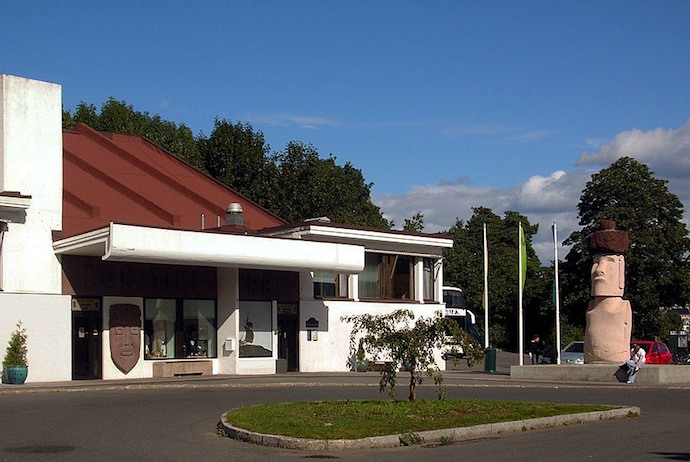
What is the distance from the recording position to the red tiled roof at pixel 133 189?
38312mm

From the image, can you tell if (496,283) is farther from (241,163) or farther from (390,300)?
(390,300)

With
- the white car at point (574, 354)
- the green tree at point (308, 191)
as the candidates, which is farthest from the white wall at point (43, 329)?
the green tree at point (308, 191)

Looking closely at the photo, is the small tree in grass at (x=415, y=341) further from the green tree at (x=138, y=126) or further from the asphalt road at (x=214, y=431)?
the green tree at (x=138, y=126)

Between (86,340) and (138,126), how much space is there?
47905 millimetres

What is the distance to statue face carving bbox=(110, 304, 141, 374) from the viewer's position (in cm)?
3681

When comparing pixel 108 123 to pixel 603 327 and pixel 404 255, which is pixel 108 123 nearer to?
pixel 404 255

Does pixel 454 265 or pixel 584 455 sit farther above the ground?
pixel 454 265

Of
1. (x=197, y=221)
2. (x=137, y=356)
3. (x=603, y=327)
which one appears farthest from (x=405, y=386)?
(x=197, y=221)

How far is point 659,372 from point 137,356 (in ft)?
61.8

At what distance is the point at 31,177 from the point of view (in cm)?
3544

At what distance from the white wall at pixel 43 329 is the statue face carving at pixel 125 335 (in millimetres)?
1798

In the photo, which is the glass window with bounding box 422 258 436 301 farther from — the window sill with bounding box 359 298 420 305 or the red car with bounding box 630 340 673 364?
the red car with bounding box 630 340 673 364

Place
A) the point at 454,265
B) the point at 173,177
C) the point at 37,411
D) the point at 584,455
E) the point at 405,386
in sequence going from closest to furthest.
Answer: the point at 584,455
the point at 37,411
the point at 405,386
the point at 173,177
the point at 454,265

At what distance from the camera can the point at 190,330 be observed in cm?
3975
